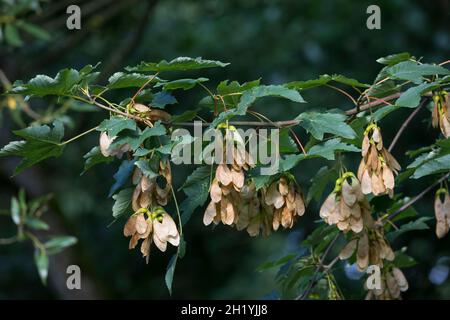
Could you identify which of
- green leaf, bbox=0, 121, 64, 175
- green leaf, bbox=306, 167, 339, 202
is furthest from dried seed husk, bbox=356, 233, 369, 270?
green leaf, bbox=0, 121, 64, 175

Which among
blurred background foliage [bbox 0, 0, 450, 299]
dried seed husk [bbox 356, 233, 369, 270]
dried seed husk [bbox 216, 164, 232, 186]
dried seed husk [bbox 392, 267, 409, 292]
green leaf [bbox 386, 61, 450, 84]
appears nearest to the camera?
dried seed husk [bbox 216, 164, 232, 186]

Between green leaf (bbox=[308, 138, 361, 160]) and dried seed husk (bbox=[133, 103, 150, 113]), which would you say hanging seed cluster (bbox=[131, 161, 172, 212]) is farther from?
green leaf (bbox=[308, 138, 361, 160])

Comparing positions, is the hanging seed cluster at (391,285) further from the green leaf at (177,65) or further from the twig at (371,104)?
the green leaf at (177,65)

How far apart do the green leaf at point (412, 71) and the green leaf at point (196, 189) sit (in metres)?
0.38

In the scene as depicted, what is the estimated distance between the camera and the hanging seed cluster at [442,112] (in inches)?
54.2

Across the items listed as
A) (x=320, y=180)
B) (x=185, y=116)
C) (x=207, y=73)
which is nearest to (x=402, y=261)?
(x=320, y=180)

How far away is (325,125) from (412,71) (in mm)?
187

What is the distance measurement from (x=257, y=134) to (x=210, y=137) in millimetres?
108

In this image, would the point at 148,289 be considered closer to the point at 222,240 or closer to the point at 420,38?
the point at 222,240

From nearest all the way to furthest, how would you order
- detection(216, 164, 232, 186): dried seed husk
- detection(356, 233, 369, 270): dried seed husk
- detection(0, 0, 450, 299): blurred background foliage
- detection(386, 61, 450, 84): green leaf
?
detection(216, 164, 232, 186): dried seed husk < detection(386, 61, 450, 84): green leaf < detection(356, 233, 369, 270): dried seed husk < detection(0, 0, 450, 299): blurred background foliage

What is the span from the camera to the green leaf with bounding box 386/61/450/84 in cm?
135

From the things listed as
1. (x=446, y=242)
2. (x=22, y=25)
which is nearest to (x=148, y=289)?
(x=446, y=242)

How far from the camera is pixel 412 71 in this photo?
1354 mm

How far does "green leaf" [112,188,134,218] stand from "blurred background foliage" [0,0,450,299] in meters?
2.06
